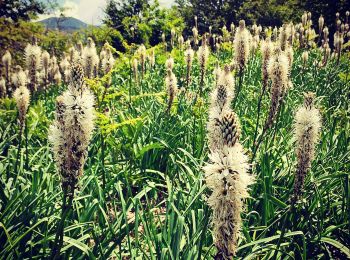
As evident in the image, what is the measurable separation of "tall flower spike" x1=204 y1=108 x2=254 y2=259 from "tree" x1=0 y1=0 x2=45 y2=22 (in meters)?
25.4

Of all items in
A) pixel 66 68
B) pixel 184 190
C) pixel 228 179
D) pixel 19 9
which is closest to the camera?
pixel 228 179

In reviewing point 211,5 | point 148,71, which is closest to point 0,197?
point 148,71

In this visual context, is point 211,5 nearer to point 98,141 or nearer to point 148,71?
point 148,71

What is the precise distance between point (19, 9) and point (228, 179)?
27819mm

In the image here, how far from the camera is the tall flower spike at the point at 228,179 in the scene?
170cm

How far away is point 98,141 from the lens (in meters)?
5.30

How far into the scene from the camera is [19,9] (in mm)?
24672

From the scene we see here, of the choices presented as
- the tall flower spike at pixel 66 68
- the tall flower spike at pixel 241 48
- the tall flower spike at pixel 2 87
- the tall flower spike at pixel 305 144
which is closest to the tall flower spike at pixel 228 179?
the tall flower spike at pixel 305 144

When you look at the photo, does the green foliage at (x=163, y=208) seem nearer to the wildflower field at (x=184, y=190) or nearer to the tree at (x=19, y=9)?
the wildflower field at (x=184, y=190)

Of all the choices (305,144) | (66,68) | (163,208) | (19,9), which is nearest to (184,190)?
(163,208)

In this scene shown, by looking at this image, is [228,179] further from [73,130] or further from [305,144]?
[73,130]

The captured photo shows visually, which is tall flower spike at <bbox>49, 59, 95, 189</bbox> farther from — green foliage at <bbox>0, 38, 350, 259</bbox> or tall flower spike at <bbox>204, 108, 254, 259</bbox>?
tall flower spike at <bbox>204, 108, 254, 259</bbox>

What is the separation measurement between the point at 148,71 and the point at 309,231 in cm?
835

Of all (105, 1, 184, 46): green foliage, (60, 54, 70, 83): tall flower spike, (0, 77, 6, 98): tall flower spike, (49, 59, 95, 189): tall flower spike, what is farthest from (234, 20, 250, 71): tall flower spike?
(105, 1, 184, 46): green foliage
